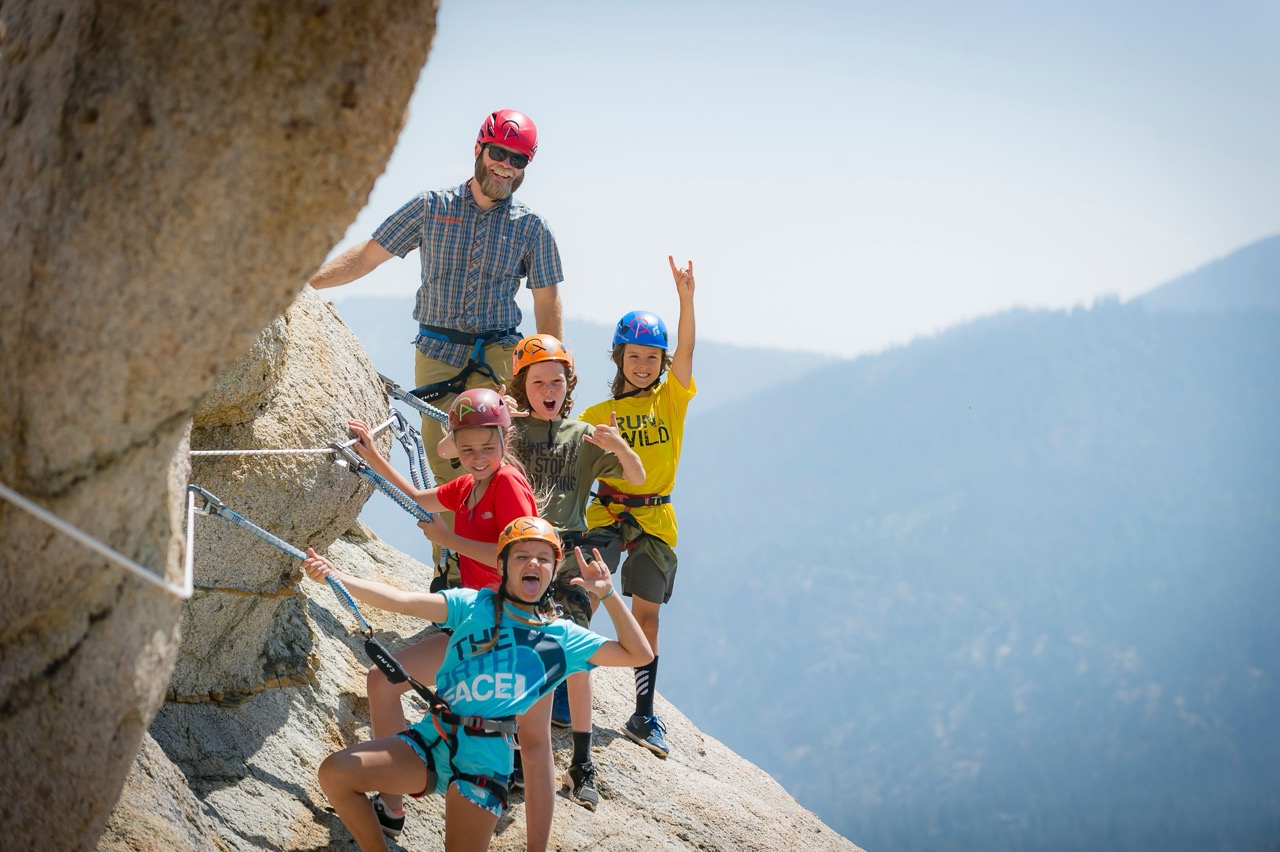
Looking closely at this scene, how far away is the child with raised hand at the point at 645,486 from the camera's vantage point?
8.09 m

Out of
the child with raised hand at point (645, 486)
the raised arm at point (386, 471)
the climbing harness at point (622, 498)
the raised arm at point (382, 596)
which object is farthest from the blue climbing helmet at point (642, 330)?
the raised arm at point (382, 596)

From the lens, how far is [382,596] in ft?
17.5

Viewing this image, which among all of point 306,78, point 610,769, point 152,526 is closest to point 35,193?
point 306,78

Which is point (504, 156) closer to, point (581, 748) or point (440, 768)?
point (581, 748)

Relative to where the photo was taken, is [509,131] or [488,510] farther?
[509,131]

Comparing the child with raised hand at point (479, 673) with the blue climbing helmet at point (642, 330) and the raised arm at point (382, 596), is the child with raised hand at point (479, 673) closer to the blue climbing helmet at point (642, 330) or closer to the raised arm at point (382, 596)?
the raised arm at point (382, 596)

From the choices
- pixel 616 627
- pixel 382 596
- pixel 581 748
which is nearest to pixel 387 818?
pixel 382 596

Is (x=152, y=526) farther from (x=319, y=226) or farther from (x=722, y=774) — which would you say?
(x=722, y=774)

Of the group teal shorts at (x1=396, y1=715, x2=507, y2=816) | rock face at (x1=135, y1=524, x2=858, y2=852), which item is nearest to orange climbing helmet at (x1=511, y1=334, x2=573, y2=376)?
rock face at (x1=135, y1=524, x2=858, y2=852)

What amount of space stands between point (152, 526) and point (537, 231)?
4.97m

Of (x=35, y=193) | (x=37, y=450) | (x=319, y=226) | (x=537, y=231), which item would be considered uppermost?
(x=537, y=231)

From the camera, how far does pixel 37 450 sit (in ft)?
11.1

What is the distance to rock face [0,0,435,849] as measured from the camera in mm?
3297

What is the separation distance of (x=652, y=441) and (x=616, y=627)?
2720mm
